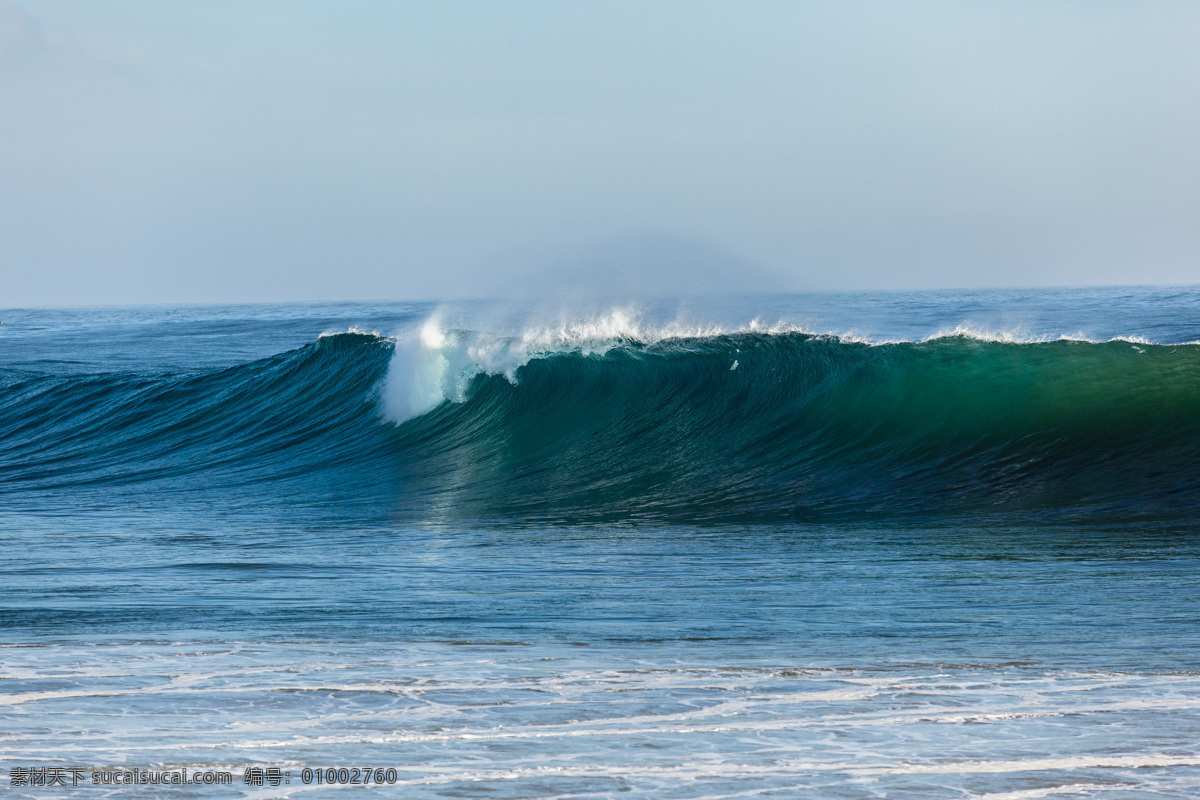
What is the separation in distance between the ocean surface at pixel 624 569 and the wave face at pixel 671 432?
5 centimetres

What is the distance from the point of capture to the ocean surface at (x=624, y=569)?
10.1 feet

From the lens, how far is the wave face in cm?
844

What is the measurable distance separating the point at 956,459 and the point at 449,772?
7.24 meters

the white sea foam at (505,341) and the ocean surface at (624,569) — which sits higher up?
the white sea foam at (505,341)

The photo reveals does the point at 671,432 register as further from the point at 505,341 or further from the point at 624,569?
the point at 624,569

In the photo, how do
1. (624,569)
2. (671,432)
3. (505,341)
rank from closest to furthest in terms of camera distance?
(624,569) < (671,432) < (505,341)

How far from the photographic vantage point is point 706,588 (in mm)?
5348

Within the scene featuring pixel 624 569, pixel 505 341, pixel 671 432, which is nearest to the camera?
pixel 624 569

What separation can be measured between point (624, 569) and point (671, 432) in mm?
5210

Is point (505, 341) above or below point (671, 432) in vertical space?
above

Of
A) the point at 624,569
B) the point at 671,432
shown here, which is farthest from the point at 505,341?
the point at 624,569

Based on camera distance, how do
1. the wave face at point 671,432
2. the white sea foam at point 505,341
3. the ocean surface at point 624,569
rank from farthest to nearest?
the white sea foam at point 505,341, the wave face at point 671,432, the ocean surface at point 624,569

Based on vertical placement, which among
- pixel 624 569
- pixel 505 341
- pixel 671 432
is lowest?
pixel 624 569

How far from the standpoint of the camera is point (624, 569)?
588cm
